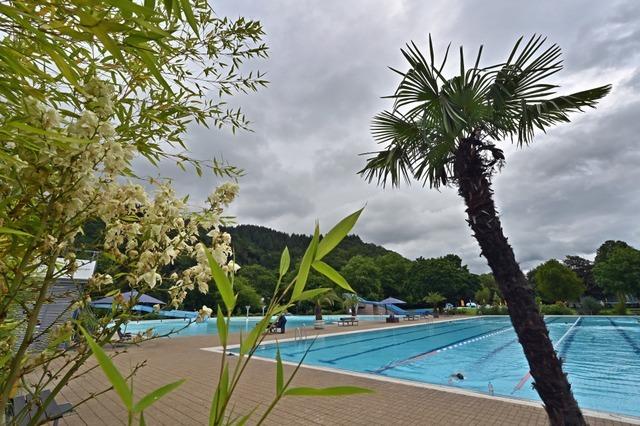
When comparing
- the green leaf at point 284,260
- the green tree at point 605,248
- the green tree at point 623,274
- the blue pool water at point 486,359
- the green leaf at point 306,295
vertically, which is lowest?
the blue pool water at point 486,359

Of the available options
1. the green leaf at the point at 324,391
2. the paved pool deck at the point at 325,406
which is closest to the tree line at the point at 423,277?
the paved pool deck at the point at 325,406

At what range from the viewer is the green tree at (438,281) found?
48.8 metres

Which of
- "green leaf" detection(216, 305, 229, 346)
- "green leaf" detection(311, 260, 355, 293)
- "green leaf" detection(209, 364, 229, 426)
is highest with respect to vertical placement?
"green leaf" detection(311, 260, 355, 293)

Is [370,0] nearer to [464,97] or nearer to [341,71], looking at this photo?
[464,97]

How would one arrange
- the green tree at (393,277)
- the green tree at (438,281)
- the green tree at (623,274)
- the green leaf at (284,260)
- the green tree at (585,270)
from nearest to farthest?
the green leaf at (284,260), the green tree at (623,274), the green tree at (438,281), the green tree at (393,277), the green tree at (585,270)

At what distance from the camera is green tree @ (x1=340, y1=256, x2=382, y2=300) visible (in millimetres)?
48844

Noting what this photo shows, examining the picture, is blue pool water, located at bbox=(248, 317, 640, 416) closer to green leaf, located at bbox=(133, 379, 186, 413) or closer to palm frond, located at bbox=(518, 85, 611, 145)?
palm frond, located at bbox=(518, 85, 611, 145)

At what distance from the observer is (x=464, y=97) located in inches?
148

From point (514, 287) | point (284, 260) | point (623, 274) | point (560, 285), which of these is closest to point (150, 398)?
point (284, 260)

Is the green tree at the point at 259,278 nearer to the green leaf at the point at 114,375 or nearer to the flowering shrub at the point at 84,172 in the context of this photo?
the flowering shrub at the point at 84,172

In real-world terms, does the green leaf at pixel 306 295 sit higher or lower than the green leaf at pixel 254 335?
higher

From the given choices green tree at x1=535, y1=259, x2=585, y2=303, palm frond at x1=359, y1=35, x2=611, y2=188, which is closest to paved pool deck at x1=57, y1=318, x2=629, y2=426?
palm frond at x1=359, y1=35, x2=611, y2=188

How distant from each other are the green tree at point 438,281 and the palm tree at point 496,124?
48355 mm

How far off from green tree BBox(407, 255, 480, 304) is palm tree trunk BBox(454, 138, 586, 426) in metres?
48.6
